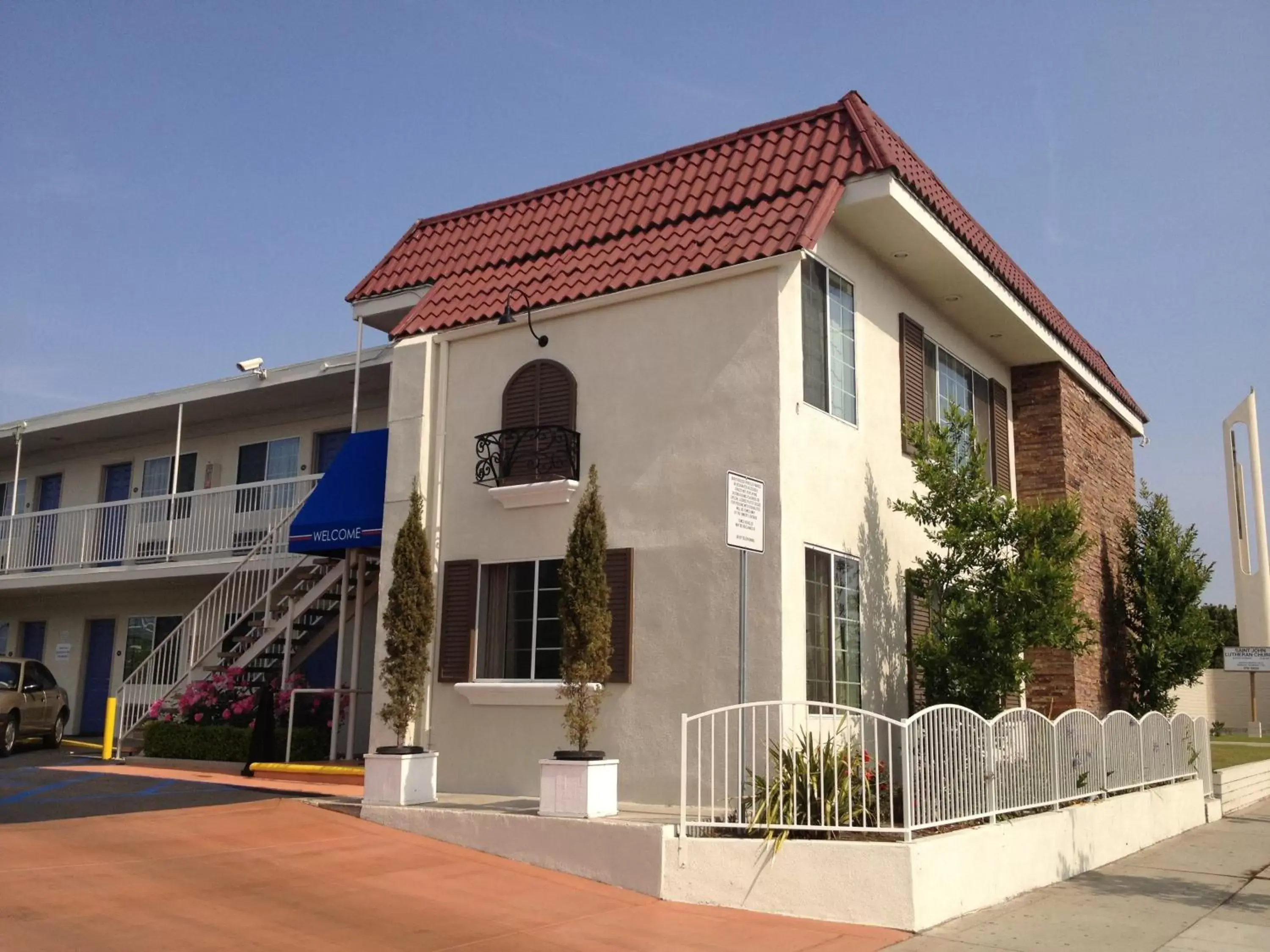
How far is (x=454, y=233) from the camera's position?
51.5 ft

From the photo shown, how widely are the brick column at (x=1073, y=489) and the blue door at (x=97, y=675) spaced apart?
17.3 metres

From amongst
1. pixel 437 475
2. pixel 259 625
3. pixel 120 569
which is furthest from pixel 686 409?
pixel 120 569

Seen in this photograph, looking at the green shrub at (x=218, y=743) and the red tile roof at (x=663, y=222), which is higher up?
the red tile roof at (x=663, y=222)

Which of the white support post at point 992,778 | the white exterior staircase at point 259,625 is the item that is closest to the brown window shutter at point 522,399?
the white exterior staircase at point 259,625

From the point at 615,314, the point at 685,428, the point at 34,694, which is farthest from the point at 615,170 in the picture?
the point at 34,694

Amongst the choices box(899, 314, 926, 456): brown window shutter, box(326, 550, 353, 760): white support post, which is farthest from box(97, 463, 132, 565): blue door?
box(899, 314, 926, 456): brown window shutter

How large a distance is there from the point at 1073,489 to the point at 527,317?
9.01m

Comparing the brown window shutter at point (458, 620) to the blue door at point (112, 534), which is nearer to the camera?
the brown window shutter at point (458, 620)

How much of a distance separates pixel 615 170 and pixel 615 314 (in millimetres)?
2487

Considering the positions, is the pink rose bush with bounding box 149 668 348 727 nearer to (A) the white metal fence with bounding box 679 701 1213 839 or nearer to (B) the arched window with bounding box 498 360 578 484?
(B) the arched window with bounding box 498 360 578 484

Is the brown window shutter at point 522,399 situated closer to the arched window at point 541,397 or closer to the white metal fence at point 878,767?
the arched window at point 541,397

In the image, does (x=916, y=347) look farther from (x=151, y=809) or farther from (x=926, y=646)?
(x=151, y=809)

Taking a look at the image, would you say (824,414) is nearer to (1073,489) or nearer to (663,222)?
(663,222)

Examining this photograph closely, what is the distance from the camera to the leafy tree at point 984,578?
1247 cm
